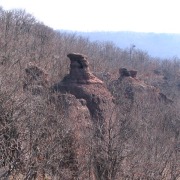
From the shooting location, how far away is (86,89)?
85.2 ft

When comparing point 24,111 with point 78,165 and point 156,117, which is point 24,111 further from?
point 156,117

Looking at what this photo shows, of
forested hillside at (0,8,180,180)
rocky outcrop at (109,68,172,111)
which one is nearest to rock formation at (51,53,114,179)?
forested hillside at (0,8,180,180)

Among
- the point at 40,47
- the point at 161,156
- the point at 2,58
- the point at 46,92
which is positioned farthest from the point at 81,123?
the point at 40,47

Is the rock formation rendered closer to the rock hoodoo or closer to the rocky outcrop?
the rock hoodoo

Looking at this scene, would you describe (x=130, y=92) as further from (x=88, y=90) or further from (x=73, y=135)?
(x=73, y=135)

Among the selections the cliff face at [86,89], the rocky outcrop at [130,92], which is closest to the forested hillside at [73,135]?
the cliff face at [86,89]

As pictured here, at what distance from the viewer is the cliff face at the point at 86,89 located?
25.3 metres

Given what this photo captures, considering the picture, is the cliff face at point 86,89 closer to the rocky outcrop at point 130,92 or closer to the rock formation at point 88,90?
the rock formation at point 88,90

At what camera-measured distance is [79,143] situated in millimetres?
19594

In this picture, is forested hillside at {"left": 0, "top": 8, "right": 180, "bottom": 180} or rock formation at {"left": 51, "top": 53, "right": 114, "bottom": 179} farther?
rock formation at {"left": 51, "top": 53, "right": 114, "bottom": 179}

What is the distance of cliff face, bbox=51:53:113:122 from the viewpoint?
25.3 m

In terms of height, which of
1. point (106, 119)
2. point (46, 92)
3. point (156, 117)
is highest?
point (46, 92)

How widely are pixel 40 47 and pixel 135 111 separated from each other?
2692 centimetres

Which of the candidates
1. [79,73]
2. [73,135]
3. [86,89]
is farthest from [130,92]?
[73,135]
